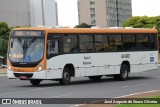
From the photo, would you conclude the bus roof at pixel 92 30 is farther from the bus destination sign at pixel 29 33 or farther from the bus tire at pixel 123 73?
the bus tire at pixel 123 73

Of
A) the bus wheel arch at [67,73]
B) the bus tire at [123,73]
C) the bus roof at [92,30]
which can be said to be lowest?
the bus tire at [123,73]

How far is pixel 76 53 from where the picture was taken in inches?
1121

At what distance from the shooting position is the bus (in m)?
26.7

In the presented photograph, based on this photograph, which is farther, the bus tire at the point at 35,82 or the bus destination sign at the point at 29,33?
the bus tire at the point at 35,82

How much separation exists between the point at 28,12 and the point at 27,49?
122970 millimetres

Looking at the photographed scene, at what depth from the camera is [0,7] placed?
137 metres

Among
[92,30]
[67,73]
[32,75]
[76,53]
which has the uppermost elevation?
[92,30]

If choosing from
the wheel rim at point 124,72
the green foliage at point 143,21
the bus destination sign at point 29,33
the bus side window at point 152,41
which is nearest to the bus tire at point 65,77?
the bus destination sign at point 29,33

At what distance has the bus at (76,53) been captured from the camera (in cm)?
2666

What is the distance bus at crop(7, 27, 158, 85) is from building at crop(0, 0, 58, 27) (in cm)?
10342

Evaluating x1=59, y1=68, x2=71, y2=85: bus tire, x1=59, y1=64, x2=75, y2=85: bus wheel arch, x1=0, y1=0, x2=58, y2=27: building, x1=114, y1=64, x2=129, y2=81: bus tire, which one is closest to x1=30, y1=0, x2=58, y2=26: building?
x1=0, y1=0, x2=58, y2=27: building

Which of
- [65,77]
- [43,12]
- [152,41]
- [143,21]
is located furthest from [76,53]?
[43,12]

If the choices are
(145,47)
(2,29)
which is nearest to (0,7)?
(2,29)

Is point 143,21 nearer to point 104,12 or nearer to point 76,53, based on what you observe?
point 76,53
